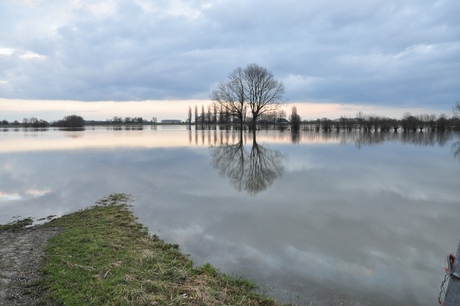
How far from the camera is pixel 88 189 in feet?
39.6

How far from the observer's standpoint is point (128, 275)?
15.3 feet

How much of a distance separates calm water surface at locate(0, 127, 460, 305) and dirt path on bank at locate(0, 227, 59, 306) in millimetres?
2133

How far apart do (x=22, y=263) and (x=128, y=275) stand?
204 centimetres

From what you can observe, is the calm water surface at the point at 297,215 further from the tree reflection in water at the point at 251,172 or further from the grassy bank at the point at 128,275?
the grassy bank at the point at 128,275

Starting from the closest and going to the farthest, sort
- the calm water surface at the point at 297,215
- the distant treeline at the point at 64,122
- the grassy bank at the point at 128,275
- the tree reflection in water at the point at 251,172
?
1. the grassy bank at the point at 128,275
2. the calm water surface at the point at 297,215
3. the tree reflection in water at the point at 251,172
4. the distant treeline at the point at 64,122

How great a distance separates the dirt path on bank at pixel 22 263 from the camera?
414cm

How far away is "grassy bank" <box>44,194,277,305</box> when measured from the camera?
4.09 metres

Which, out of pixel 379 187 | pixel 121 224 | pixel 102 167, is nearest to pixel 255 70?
pixel 102 167

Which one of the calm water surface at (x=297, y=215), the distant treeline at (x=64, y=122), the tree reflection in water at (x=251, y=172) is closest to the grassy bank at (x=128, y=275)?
the calm water surface at (x=297, y=215)

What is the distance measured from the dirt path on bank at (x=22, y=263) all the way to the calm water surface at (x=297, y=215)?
7.00 feet

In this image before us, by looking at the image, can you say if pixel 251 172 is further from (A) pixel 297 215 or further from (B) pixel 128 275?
(B) pixel 128 275

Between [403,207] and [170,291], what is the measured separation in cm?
758

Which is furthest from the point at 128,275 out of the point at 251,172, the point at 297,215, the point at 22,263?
the point at 251,172

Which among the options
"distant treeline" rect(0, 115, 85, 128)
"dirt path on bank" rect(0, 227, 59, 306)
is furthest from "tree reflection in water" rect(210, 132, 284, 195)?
"distant treeline" rect(0, 115, 85, 128)
